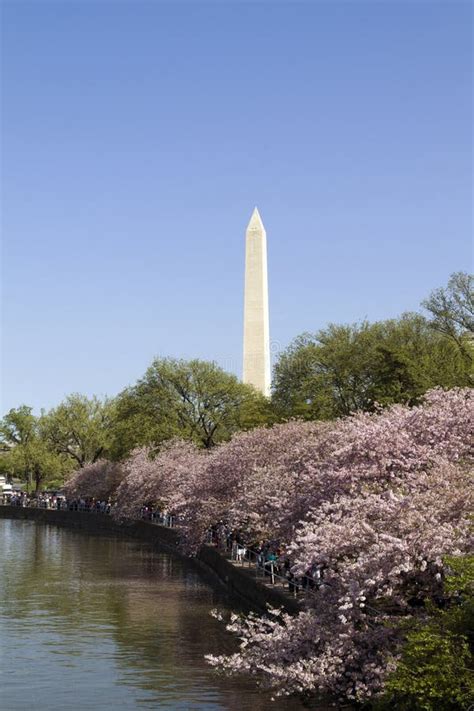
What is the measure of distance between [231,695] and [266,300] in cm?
6228

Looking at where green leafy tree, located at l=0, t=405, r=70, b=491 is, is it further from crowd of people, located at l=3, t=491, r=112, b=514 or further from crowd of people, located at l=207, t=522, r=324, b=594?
crowd of people, located at l=207, t=522, r=324, b=594

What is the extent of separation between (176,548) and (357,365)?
1709 centimetres

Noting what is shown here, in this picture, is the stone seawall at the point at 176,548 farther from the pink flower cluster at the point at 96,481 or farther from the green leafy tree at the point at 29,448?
the green leafy tree at the point at 29,448

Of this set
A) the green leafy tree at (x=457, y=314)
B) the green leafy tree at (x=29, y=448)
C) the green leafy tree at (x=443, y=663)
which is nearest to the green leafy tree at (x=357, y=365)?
the green leafy tree at (x=457, y=314)

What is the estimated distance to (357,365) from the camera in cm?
7150

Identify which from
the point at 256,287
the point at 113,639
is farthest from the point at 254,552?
the point at 256,287

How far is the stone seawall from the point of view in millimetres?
36719

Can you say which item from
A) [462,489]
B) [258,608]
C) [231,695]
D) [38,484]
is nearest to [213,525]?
[258,608]

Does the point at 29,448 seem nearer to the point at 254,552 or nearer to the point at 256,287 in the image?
the point at 256,287

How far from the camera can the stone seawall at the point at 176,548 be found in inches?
1446

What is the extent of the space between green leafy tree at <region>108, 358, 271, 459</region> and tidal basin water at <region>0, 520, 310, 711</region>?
89.8ft

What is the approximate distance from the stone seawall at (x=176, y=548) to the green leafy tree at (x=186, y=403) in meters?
8.24

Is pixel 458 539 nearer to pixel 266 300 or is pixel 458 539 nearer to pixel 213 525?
pixel 213 525

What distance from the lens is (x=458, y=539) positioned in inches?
859
